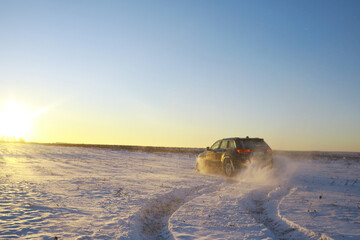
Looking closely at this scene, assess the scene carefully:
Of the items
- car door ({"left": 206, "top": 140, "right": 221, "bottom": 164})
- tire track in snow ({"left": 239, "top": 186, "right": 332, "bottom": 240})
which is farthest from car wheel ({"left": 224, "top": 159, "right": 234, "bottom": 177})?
tire track in snow ({"left": 239, "top": 186, "right": 332, "bottom": 240})

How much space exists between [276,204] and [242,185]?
10.2ft

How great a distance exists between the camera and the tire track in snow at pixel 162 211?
5.34 m

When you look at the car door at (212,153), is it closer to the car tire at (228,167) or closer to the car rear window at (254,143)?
the car tire at (228,167)

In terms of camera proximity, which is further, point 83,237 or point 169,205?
point 169,205

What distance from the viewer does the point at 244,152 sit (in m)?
11.9

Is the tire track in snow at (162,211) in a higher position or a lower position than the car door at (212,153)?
lower

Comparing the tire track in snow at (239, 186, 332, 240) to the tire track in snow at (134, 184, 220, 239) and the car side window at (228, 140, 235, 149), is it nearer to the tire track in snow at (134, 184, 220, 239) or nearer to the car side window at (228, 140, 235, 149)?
the tire track in snow at (134, 184, 220, 239)

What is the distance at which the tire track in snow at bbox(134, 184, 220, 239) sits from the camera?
5340mm

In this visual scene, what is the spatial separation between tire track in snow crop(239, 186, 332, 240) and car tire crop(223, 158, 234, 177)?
2.83 meters

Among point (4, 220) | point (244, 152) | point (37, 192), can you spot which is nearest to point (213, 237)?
point (4, 220)

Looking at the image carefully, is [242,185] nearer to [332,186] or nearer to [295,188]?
[295,188]

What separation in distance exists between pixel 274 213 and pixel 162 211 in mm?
2800

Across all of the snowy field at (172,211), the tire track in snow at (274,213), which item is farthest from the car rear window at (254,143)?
the tire track in snow at (274,213)

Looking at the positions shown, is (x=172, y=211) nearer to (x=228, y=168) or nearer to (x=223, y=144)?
(x=228, y=168)
